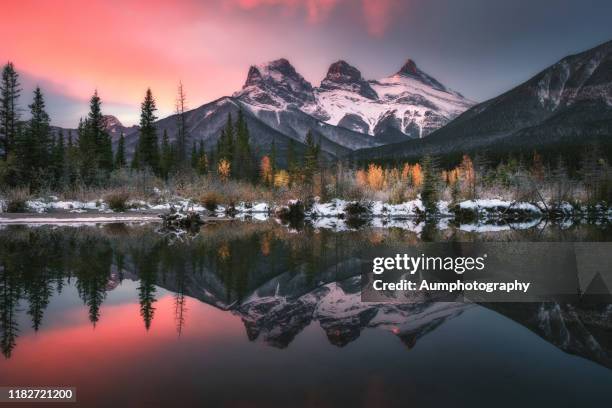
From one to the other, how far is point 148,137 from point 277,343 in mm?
65577

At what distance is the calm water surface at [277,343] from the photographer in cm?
500

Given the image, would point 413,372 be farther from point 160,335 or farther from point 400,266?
point 400,266

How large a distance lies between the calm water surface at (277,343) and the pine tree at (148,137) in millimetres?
56034

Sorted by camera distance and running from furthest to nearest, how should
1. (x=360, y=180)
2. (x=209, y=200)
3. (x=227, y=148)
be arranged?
(x=227, y=148)
(x=360, y=180)
(x=209, y=200)

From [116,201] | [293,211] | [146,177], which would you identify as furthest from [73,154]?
[293,211]

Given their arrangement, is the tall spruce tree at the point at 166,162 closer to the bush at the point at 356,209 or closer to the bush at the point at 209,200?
the bush at the point at 209,200

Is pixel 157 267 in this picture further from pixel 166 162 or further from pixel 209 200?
pixel 166 162

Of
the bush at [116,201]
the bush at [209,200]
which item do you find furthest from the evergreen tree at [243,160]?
the bush at [116,201]

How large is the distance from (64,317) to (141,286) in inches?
109

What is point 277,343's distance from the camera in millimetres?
6793

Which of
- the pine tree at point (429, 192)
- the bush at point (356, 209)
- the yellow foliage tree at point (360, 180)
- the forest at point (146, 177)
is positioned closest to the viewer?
the forest at point (146, 177)

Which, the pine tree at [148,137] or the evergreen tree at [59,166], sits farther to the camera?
the pine tree at [148,137]

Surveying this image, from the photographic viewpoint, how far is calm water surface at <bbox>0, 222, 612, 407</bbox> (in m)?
5.00

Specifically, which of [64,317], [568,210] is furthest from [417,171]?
[64,317]
